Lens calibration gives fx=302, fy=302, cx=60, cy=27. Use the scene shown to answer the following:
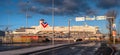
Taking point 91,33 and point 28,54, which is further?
point 91,33

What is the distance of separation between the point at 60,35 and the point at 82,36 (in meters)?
12.5

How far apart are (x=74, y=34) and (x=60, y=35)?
11.9 m

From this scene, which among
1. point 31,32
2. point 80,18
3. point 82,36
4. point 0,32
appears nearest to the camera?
point 80,18

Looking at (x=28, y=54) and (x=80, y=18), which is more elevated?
(x=80, y=18)

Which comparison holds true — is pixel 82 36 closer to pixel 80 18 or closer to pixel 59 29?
pixel 59 29

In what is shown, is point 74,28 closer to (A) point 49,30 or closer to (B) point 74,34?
(B) point 74,34

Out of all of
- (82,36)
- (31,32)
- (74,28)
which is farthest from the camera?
(74,28)

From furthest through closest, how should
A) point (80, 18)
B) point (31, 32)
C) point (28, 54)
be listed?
point (31, 32) < point (80, 18) < point (28, 54)

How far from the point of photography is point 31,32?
145m

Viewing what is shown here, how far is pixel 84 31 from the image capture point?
164 metres

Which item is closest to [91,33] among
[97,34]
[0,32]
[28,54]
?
[97,34]

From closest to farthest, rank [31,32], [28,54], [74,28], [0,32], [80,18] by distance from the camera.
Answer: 1. [28,54]
2. [80,18]
3. [0,32]
4. [31,32]
5. [74,28]


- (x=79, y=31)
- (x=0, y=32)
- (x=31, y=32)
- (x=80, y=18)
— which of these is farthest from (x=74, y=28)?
(x=80, y=18)

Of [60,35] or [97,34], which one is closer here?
[60,35]
